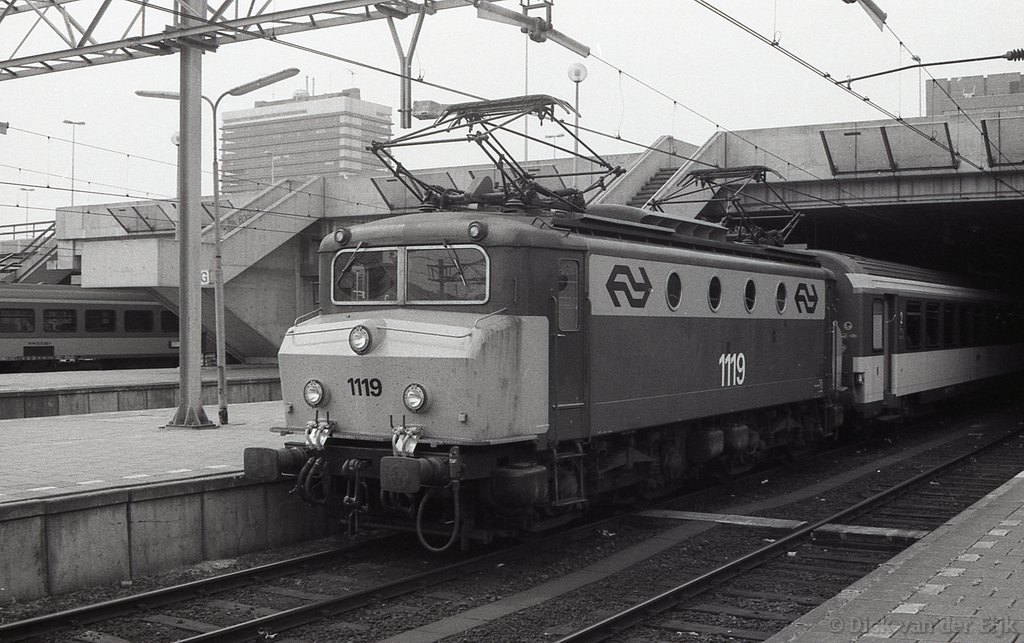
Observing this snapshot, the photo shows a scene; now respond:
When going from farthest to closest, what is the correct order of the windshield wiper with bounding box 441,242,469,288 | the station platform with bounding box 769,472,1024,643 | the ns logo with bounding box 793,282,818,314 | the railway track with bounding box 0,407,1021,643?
the ns logo with bounding box 793,282,818,314
the windshield wiper with bounding box 441,242,469,288
the railway track with bounding box 0,407,1021,643
the station platform with bounding box 769,472,1024,643

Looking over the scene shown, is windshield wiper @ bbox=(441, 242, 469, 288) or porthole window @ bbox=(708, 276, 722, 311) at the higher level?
windshield wiper @ bbox=(441, 242, 469, 288)

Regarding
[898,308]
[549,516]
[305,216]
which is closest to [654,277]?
[549,516]

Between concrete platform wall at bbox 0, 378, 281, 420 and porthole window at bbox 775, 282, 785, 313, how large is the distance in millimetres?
15279

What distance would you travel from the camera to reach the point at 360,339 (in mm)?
10211

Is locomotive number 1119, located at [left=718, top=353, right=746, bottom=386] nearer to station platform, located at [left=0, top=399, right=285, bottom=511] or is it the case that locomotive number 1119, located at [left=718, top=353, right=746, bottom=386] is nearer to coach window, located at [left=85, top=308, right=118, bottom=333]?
station platform, located at [left=0, top=399, right=285, bottom=511]

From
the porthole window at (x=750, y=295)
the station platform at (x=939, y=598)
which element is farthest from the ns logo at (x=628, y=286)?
the station platform at (x=939, y=598)

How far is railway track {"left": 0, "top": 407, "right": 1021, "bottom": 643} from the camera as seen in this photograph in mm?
8453

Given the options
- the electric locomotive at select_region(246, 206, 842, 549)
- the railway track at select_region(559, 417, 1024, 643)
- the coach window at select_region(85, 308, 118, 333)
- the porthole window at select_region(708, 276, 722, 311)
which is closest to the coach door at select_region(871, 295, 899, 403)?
the railway track at select_region(559, 417, 1024, 643)

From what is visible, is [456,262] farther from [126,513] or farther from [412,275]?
[126,513]

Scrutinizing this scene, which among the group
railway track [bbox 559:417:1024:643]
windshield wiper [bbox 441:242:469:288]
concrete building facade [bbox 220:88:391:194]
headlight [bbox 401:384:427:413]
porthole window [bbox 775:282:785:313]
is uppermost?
concrete building facade [bbox 220:88:391:194]

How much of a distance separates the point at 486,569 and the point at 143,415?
12.0 metres

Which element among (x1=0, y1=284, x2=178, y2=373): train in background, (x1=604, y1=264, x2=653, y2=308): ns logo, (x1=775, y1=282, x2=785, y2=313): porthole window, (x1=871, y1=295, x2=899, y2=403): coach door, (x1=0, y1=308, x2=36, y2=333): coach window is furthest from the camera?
(x1=0, y1=284, x2=178, y2=373): train in background

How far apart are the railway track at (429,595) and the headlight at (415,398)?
1.57m


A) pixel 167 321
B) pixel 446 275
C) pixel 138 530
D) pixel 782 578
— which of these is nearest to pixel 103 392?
pixel 138 530
